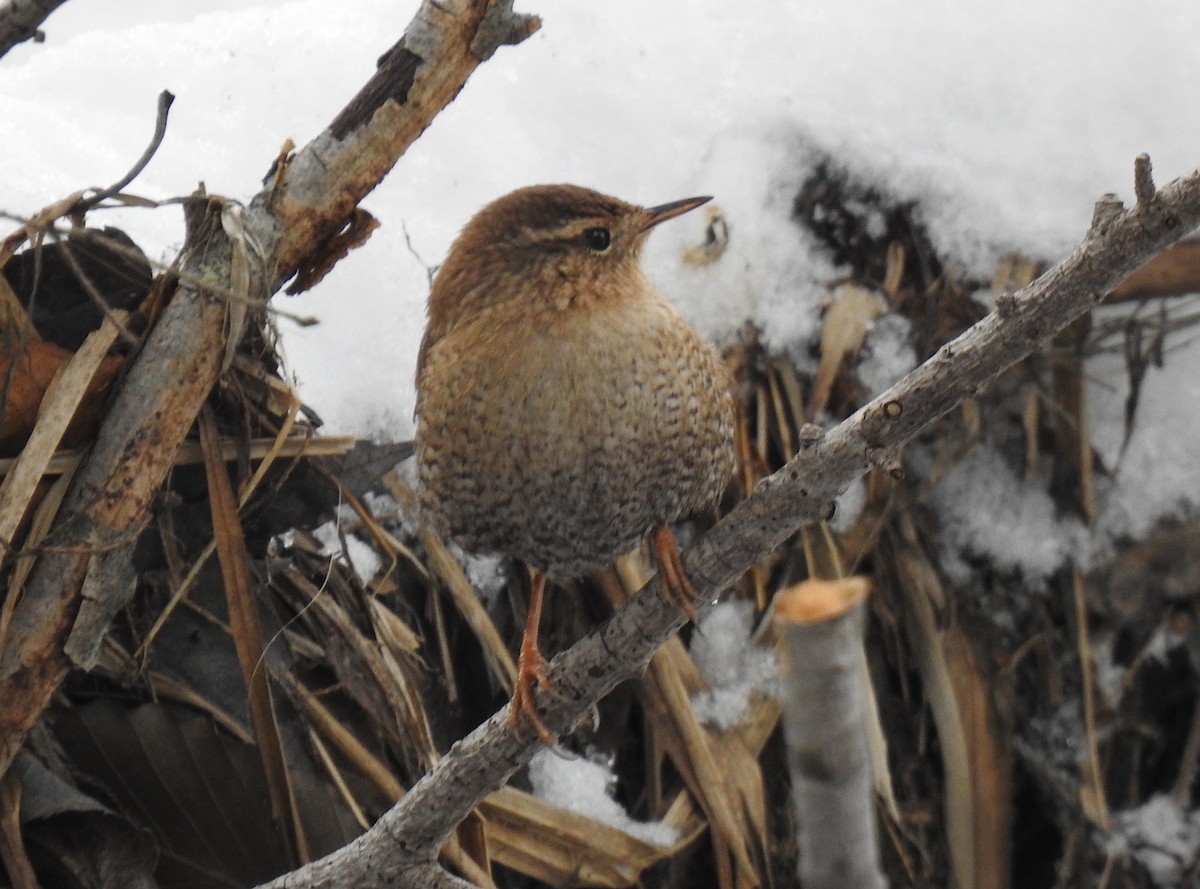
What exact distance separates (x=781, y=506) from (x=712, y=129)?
1585 mm

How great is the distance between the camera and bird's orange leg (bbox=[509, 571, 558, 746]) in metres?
1.79

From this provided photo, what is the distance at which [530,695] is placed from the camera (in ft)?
6.26

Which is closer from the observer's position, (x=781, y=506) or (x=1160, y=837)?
(x=781, y=506)

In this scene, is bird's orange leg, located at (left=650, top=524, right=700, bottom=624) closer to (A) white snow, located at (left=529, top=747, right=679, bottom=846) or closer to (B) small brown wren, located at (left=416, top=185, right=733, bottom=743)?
(B) small brown wren, located at (left=416, top=185, right=733, bottom=743)

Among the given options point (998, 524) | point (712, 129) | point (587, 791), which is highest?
point (712, 129)

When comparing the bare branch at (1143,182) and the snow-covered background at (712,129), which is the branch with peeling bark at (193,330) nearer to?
the snow-covered background at (712,129)

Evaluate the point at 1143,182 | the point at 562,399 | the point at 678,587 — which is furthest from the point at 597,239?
the point at 1143,182

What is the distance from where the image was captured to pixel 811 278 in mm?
2846

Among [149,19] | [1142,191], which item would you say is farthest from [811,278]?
[149,19]

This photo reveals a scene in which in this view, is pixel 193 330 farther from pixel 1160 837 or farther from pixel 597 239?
pixel 1160 837

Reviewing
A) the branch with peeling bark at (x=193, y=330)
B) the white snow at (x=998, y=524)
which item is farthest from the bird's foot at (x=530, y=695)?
the white snow at (x=998, y=524)

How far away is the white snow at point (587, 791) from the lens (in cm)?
245

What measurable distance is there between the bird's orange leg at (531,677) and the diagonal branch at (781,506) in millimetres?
21

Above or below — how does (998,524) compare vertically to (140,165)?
below
